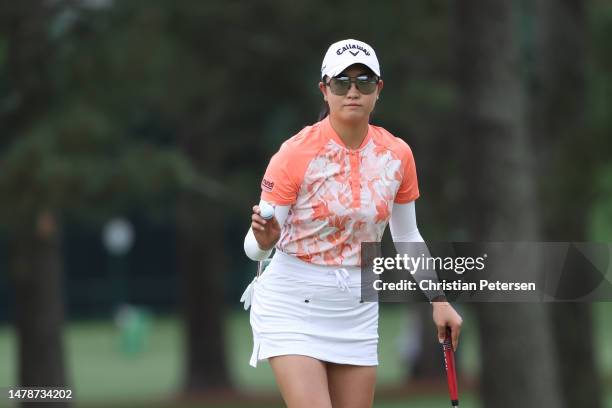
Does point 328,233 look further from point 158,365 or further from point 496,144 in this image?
point 158,365

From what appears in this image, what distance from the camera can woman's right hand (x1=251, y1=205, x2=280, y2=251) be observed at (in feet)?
19.9

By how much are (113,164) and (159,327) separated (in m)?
36.7

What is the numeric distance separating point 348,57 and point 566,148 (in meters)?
11.9

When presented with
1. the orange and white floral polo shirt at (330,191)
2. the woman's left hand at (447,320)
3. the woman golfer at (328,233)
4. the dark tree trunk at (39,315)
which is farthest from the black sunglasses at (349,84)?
the dark tree trunk at (39,315)

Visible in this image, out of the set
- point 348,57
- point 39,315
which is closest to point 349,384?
point 348,57

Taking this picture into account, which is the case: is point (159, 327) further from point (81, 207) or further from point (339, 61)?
point (339, 61)

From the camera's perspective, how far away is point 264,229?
239 inches

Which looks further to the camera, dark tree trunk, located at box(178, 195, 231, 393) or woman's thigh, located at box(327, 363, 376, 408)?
dark tree trunk, located at box(178, 195, 231, 393)

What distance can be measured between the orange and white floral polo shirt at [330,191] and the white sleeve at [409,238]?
0.19 meters

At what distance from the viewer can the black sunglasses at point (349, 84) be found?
636 centimetres

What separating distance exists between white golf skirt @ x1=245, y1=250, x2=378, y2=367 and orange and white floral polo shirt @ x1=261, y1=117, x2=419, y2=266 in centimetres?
7

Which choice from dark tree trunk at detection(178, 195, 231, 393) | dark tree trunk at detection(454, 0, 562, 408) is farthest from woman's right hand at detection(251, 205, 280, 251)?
dark tree trunk at detection(178, 195, 231, 393)

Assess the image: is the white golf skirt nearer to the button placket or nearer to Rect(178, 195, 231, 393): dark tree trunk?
the button placket

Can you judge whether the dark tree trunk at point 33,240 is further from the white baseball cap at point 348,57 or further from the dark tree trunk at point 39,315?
the white baseball cap at point 348,57
